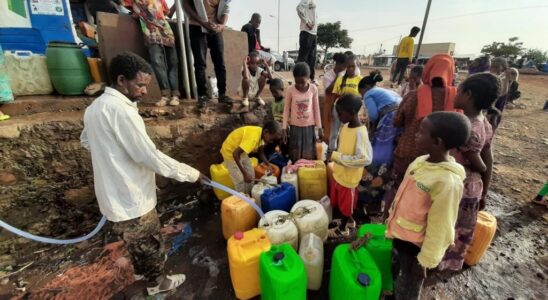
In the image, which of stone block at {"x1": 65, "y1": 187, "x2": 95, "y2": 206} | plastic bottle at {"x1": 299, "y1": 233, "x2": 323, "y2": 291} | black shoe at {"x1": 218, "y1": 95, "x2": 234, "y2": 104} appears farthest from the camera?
black shoe at {"x1": 218, "y1": 95, "x2": 234, "y2": 104}

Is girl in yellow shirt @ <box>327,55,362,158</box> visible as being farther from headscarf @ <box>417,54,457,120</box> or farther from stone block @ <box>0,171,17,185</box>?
stone block @ <box>0,171,17,185</box>

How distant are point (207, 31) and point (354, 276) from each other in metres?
4.07

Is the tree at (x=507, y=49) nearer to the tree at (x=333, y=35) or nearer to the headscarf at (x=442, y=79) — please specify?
the tree at (x=333, y=35)

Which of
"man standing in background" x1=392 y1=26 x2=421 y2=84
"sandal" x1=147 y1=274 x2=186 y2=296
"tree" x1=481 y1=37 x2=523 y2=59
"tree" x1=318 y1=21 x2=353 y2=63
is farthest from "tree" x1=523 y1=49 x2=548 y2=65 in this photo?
"sandal" x1=147 y1=274 x2=186 y2=296

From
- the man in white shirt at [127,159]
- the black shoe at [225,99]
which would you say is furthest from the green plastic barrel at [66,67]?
the man in white shirt at [127,159]

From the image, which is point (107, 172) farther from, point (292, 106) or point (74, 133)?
point (292, 106)

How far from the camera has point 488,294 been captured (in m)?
2.25

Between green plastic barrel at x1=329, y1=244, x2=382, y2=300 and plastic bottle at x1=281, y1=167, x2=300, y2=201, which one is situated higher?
plastic bottle at x1=281, y1=167, x2=300, y2=201

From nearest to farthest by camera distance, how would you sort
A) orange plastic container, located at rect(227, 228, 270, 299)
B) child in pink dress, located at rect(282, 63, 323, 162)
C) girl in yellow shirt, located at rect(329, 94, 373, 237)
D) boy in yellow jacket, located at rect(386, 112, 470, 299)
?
boy in yellow jacket, located at rect(386, 112, 470, 299), orange plastic container, located at rect(227, 228, 270, 299), girl in yellow shirt, located at rect(329, 94, 373, 237), child in pink dress, located at rect(282, 63, 323, 162)

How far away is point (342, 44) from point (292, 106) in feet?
131

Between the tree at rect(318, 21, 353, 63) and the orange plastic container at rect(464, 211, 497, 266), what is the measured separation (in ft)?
130

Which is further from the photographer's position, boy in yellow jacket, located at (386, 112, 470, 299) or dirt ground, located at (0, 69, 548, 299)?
dirt ground, located at (0, 69, 548, 299)

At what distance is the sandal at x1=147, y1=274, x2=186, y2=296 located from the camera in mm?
2242

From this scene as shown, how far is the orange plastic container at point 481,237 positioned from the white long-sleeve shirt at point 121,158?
273 centimetres
